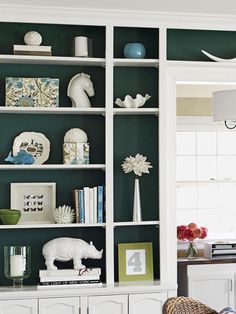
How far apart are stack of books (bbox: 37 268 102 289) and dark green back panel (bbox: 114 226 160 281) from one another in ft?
1.19

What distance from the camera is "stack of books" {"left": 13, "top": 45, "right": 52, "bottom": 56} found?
4.48m

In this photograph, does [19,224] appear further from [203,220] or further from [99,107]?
[203,220]

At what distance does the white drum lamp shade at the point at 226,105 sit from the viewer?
400 centimetres

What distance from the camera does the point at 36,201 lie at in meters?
4.62

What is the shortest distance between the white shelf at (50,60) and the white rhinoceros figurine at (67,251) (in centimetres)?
130

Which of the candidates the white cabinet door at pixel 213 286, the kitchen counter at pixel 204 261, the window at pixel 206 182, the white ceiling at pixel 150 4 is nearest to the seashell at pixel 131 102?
the white ceiling at pixel 150 4

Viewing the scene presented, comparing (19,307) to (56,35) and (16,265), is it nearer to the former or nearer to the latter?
(16,265)

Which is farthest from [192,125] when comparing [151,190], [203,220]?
[151,190]

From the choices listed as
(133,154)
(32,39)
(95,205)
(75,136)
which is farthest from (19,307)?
(32,39)

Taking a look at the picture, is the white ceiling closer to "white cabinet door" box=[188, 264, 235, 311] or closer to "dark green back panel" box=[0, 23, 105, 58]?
"dark green back panel" box=[0, 23, 105, 58]

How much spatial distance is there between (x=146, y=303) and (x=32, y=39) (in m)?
2.09

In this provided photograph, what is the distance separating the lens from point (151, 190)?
479 centimetres

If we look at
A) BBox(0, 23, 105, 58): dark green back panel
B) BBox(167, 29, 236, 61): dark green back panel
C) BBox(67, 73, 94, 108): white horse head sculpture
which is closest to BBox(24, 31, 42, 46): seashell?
BBox(0, 23, 105, 58): dark green back panel

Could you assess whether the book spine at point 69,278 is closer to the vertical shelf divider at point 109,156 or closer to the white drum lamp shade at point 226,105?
the vertical shelf divider at point 109,156
